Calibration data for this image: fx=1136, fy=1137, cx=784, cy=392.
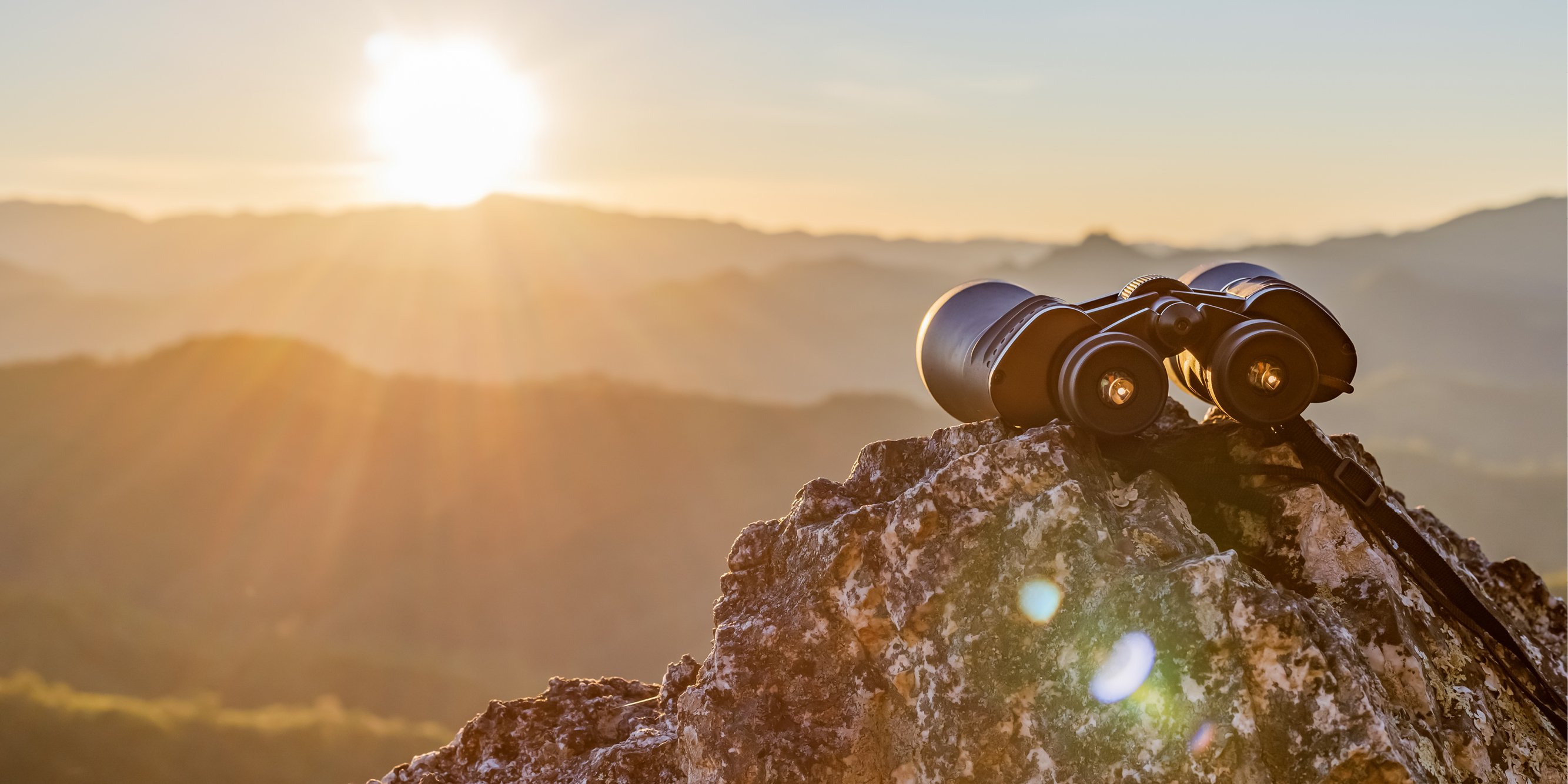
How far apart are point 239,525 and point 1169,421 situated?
39.5 m

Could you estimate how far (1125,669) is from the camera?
10.8 feet

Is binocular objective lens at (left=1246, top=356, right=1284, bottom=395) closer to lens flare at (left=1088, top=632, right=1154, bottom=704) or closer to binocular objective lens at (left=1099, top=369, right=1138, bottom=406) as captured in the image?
binocular objective lens at (left=1099, top=369, right=1138, bottom=406)

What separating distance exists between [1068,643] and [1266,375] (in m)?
1.21

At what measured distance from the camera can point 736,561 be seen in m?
4.37

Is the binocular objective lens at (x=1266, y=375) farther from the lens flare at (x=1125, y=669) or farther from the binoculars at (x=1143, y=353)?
the lens flare at (x=1125, y=669)

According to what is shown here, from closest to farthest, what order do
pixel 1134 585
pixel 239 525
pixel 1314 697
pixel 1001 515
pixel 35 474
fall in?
pixel 1314 697 → pixel 1134 585 → pixel 1001 515 → pixel 239 525 → pixel 35 474

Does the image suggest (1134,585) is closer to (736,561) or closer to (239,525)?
(736,561)

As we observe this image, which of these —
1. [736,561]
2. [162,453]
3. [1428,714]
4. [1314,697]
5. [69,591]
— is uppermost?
[162,453]

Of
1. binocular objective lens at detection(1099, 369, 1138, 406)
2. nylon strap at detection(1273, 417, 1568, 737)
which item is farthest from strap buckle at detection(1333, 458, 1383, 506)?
binocular objective lens at detection(1099, 369, 1138, 406)

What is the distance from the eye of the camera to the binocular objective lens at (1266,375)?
3863mm

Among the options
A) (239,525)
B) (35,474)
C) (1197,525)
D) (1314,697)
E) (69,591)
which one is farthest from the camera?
(35,474)

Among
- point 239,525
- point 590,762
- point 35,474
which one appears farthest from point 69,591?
point 590,762

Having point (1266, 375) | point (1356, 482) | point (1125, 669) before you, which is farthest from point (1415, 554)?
point (1125, 669)

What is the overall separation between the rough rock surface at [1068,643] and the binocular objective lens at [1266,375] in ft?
1.17
